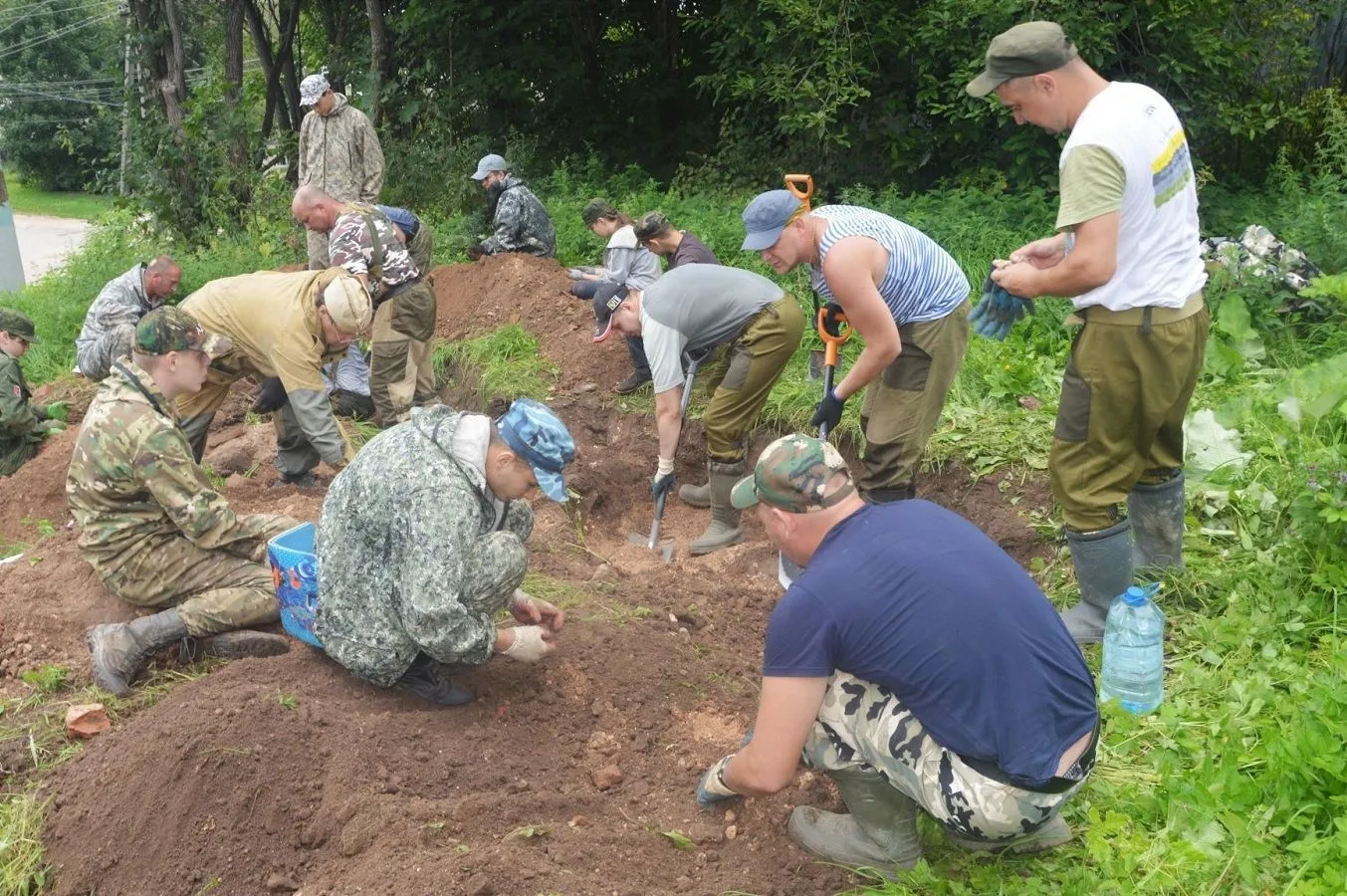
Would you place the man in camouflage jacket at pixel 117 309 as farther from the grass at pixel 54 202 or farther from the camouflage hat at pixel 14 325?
the grass at pixel 54 202

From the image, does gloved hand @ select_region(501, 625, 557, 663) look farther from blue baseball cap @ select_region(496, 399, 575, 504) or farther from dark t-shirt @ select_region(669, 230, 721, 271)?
dark t-shirt @ select_region(669, 230, 721, 271)

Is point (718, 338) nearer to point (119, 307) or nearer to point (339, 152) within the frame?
point (119, 307)

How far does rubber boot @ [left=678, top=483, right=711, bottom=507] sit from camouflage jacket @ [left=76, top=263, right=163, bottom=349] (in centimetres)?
350

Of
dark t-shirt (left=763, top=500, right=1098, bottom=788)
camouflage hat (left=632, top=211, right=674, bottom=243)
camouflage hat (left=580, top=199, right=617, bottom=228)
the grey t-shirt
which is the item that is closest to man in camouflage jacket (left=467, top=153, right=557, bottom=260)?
camouflage hat (left=580, top=199, right=617, bottom=228)

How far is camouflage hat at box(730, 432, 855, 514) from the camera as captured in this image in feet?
9.19

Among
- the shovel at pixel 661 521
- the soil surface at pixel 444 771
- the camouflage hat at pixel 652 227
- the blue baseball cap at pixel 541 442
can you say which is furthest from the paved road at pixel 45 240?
the blue baseball cap at pixel 541 442

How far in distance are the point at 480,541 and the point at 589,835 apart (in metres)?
0.99

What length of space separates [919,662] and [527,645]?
5.83ft

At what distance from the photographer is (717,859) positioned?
3328 millimetres

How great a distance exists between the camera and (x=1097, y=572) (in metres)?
4.04

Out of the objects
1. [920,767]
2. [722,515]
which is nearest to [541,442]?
[920,767]

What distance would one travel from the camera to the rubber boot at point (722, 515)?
20.1 feet

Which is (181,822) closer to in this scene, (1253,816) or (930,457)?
(1253,816)

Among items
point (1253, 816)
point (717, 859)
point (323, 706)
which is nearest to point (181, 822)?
point (323, 706)
